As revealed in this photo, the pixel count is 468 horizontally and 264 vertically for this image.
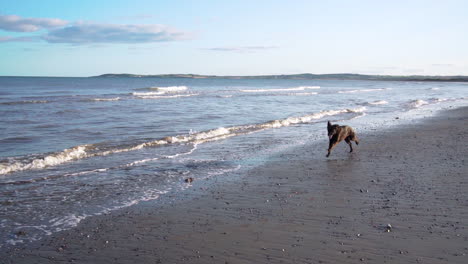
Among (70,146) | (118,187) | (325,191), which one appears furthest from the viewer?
(70,146)

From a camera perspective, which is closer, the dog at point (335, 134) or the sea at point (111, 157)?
the sea at point (111, 157)

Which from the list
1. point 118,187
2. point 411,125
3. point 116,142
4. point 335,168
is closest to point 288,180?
point 335,168

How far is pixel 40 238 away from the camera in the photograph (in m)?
5.57

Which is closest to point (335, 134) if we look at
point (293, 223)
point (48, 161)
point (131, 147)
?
point (293, 223)

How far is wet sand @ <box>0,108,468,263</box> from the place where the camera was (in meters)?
4.91

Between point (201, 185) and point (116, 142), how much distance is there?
6.22 metres

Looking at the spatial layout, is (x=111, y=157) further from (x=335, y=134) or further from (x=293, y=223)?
(x=293, y=223)

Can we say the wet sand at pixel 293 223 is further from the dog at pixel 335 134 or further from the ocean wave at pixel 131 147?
the ocean wave at pixel 131 147

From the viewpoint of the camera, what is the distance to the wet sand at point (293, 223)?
4.91 metres

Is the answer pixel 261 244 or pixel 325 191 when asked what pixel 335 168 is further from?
pixel 261 244

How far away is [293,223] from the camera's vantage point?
19.5 feet

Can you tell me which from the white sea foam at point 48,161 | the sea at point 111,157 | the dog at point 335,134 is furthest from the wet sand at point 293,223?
the white sea foam at point 48,161

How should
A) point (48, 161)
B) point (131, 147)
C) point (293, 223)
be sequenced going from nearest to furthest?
point (293, 223) → point (48, 161) → point (131, 147)

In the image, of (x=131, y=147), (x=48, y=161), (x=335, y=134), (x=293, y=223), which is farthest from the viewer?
(x=131, y=147)
